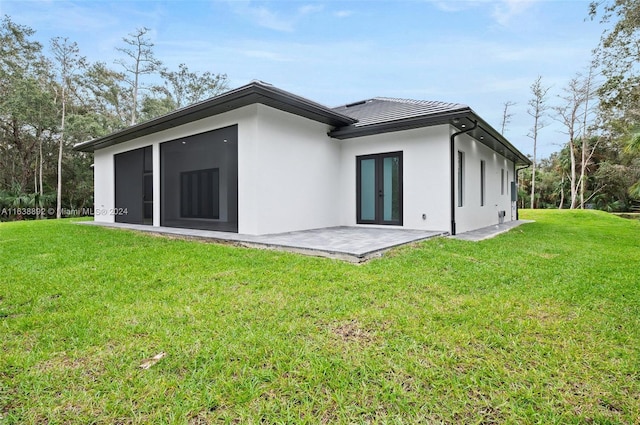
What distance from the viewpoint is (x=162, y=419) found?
1507 millimetres

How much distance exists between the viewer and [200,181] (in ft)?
44.3

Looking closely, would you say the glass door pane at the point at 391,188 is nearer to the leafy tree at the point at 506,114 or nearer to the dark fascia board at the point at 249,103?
the dark fascia board at the point at 249,103

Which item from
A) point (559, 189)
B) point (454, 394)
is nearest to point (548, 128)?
point (559, 189)

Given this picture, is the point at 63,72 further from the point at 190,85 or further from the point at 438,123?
the point at 438,123

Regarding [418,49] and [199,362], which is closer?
[199,362]

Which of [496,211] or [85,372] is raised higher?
[496,211]

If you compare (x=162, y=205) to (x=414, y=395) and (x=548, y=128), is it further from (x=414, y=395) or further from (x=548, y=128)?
(x=548, y=128)

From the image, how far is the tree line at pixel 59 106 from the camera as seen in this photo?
55.5 ft

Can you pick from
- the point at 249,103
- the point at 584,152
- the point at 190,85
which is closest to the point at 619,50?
the point at 249,103

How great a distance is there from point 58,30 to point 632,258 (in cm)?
2441

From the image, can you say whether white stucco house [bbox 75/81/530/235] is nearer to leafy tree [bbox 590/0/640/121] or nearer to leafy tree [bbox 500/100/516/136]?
leafy tree [bbox 590/0/640/121]

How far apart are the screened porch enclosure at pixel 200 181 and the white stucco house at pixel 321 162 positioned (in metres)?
0.06

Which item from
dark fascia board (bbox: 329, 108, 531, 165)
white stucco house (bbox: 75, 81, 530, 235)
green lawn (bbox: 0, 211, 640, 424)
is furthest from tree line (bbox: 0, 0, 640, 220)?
green lawn (bbox: 0, 211, 640, 424)

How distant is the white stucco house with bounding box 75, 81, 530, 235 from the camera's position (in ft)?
22.9
